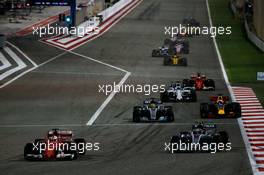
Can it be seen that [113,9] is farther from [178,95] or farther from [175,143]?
[175,143]

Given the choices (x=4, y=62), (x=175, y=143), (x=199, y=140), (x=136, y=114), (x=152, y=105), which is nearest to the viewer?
(x=199, y=140)

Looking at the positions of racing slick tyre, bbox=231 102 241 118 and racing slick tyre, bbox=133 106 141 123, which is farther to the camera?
racing slick tyre, bbox=231 102 241 118

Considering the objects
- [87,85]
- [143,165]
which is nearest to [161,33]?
[87,85]

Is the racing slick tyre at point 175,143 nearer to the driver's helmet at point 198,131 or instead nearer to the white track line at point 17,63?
the driver's helmet at point 198,131

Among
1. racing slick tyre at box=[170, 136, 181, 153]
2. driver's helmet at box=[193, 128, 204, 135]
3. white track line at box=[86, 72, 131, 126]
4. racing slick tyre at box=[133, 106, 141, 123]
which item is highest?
driver's helmet at box=[193, 128, 204, 135]

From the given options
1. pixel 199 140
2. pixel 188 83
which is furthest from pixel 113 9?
pixel 199 140

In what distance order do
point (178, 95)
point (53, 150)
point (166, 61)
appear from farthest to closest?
point (166, 61), point (178, 95), point (53, 150)

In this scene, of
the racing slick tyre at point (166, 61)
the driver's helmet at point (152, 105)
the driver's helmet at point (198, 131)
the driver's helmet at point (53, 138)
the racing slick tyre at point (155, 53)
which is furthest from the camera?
the racing slick tyre at point (155, 53)

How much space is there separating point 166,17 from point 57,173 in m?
79.0

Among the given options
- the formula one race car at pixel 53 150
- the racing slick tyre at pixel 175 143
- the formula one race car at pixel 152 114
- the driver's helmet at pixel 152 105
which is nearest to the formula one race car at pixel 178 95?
the driver's helmet at pixel 152 105

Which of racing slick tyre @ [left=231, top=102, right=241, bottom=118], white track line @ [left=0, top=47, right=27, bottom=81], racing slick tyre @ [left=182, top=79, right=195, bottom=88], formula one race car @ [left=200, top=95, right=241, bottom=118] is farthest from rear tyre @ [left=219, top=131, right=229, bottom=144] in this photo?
white track line @ [left=0, top=47, right=27, bottom=81]

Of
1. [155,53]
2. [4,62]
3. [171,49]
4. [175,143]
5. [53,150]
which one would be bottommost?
[4,62]

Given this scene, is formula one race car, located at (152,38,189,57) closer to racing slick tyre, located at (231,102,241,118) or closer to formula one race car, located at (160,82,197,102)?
formula one race car, located at (160,82,197,102)

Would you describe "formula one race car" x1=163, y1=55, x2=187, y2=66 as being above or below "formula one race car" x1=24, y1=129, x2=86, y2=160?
below
